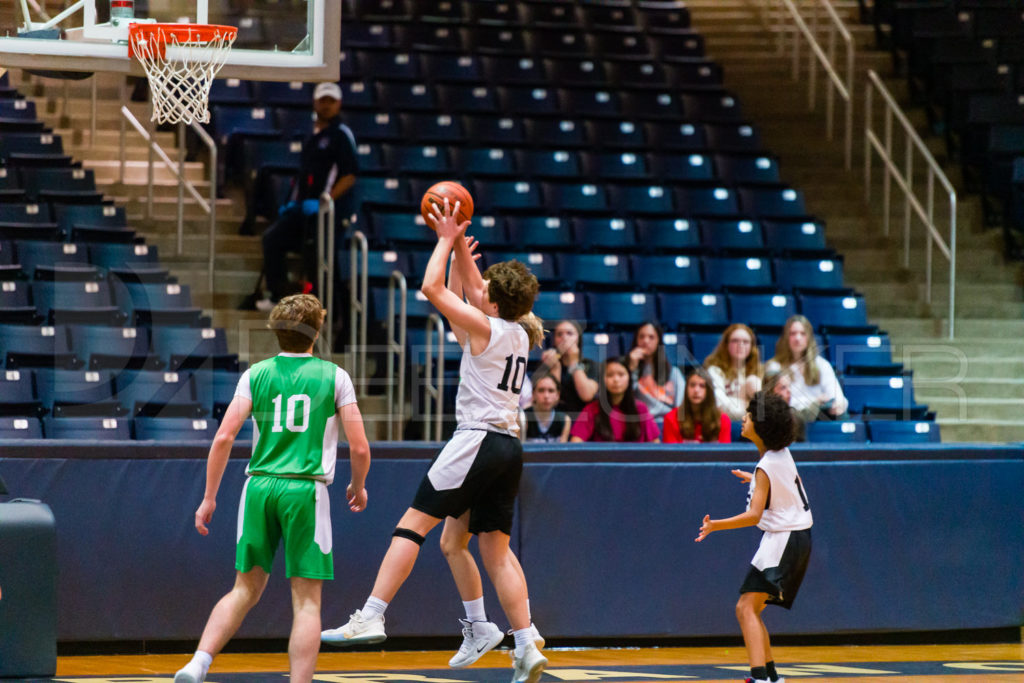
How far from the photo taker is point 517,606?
6.20 m

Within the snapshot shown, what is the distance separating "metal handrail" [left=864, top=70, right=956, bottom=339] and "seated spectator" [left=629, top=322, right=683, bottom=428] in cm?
369

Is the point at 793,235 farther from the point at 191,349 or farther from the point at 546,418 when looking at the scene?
the point at 191,349

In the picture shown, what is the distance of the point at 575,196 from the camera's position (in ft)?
43.7

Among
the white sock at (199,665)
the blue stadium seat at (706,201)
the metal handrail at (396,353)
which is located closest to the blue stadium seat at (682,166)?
the blue stadium seat at (706,201)

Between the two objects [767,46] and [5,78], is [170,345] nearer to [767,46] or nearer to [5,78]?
[5,78]

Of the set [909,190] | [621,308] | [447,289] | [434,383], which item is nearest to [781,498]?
[447,289]

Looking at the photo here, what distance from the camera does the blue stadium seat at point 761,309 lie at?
12.0 m

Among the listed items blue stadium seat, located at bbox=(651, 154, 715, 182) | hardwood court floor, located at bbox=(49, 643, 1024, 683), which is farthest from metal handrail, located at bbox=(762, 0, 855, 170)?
hardwood court floor, located at bbox=(49, 643, 1024, 683)

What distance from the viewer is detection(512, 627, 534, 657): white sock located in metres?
6.19

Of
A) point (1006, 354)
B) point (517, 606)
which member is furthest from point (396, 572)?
point (1006, 354)

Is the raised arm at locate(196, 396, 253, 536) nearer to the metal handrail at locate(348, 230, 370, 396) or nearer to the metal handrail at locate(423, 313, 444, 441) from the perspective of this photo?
the metal handrail at locate(423, 313, 444, 441)

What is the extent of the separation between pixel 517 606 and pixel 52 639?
7.70ft

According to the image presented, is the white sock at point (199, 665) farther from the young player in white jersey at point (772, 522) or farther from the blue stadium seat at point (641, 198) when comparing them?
the blue stadium seat at point (641, 198)

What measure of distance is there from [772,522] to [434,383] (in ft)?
13.9
